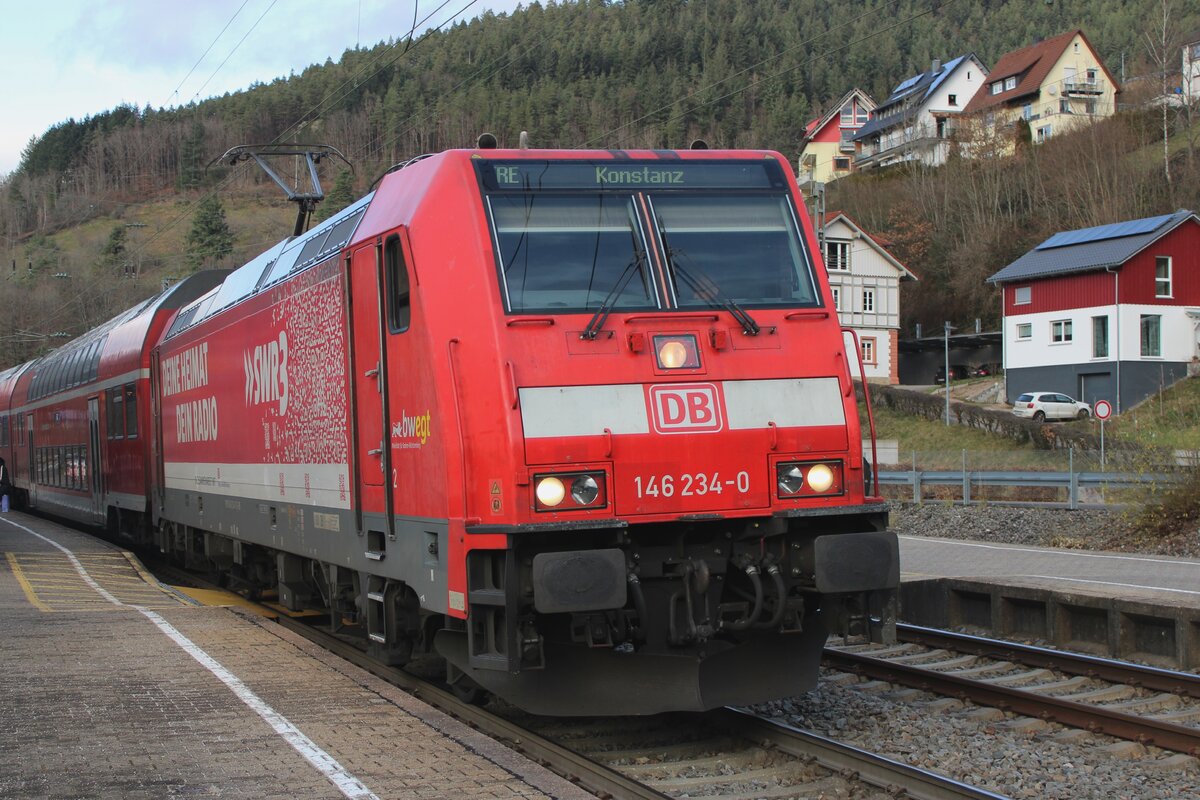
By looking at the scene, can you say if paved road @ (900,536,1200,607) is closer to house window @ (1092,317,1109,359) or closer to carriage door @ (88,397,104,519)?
carriage door @ (88,397,104,519)

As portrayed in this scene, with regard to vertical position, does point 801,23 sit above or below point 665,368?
above

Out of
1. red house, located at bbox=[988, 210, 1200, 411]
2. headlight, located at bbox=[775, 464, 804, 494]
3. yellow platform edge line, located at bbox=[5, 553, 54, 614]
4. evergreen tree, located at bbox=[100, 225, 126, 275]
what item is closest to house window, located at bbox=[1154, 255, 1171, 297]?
red house, located at bbox=[988, 210, 1200, 411]

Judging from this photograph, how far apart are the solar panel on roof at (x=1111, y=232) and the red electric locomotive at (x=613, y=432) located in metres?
44.5

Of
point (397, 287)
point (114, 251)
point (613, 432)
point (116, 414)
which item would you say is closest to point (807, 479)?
point (613, 432)

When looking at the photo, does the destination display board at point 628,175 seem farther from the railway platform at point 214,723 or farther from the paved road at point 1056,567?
the paved road at point 1056,567

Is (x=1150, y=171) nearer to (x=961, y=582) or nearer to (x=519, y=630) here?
(x=961, y=582)

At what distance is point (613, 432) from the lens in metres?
7.10

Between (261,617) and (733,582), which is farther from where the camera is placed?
(261,617)

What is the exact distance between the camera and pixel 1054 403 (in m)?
45.5

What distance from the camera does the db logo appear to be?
723 cm

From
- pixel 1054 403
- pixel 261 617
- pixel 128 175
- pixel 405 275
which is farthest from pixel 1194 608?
pixel 128 175

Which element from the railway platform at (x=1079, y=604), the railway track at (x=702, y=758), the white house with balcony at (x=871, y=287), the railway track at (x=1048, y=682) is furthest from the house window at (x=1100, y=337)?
the railway track at (x=702, y=758)

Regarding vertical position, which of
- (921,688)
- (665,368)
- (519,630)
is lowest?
(921,688)

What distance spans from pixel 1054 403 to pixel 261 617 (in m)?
38.2
